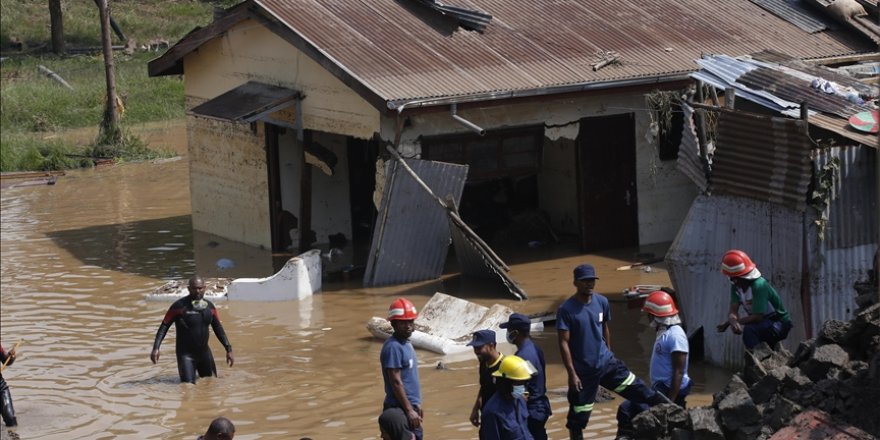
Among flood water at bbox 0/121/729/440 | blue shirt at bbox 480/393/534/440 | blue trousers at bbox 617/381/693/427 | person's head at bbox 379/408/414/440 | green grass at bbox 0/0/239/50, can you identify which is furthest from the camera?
green grass at bbox 0/0/239/50

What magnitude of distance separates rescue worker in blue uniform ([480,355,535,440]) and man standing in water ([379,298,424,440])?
0.81m

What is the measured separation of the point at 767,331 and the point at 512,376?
3.24 metres

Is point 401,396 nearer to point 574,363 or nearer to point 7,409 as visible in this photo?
point 574,363

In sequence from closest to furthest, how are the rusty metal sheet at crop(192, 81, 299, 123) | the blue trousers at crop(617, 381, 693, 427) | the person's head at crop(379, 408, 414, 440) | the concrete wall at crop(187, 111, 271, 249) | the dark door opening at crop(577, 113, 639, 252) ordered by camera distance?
the person's head at crop(379, 408, 414, 440)
the blue trousers at crop(617, 381, 693, 427)
the rusty metal sheet at crop(192, 81, 299, 123)
the dark door opening at crop(577, 113, 639, 252)
the concrete wall at crop(187, 111, 271, 249)

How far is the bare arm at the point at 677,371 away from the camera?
33.6 feet

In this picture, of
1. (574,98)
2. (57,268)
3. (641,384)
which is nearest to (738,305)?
(641,384)

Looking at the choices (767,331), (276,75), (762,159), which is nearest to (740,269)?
(767,331)

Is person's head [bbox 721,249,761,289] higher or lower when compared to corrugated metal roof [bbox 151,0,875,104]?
lower

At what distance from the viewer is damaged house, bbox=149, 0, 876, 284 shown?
1795 centimetres

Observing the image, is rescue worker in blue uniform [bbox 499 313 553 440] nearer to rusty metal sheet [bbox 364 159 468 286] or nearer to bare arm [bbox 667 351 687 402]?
bare arm [bbox 667 351 687 402]

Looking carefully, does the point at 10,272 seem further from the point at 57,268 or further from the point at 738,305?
the point at 738,305

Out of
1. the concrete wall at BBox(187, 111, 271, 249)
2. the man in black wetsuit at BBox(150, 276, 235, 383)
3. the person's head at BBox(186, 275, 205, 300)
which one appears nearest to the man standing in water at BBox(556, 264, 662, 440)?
the man in black wetsuit at BBox(150, 276, 235, 383)

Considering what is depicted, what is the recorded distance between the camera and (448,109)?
17656 mm

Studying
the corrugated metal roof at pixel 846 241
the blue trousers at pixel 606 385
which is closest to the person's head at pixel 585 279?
the blue trousers at pixel 606 385
